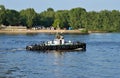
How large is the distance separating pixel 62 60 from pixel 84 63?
714 centimetres

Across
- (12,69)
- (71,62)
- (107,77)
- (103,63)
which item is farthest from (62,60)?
(107,77)

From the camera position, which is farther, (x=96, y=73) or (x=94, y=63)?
(x=94, y=63)

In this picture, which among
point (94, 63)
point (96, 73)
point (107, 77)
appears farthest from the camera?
point (94, 63)

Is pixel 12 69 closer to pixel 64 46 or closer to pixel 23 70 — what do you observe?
pixel 23 70

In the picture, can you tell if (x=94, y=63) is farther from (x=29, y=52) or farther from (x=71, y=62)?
(x=29, y=52)

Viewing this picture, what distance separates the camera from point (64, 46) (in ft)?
352

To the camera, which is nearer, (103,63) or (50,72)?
(50,72)

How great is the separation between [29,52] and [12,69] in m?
36.6

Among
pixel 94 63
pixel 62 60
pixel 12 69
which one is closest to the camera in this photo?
pixel 12 69

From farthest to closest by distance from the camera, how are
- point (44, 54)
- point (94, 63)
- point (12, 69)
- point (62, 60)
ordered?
point (44, 54)
point (62, 60)
point (94, 63)
point (12, 69)

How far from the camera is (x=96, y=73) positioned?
65750 millimetres

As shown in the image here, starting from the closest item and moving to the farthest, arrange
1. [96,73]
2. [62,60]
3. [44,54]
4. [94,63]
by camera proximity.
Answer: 1. [96,73]
2. [94,63]
3. [62,60]
4. [44,54]

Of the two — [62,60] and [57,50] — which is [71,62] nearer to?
[62,60]

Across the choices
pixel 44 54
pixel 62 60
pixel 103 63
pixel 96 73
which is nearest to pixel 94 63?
pixel 103 63
